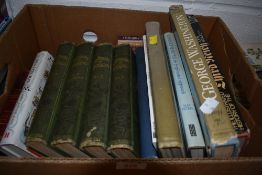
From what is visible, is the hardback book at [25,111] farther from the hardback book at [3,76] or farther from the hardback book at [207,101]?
the hardback book at [207,101]

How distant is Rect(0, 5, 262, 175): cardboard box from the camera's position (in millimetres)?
441

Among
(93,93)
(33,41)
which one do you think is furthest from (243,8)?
(33,41)

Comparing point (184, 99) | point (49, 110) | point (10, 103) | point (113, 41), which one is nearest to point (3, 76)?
point (10, 103)

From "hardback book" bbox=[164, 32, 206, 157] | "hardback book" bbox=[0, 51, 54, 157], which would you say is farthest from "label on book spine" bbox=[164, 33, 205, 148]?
"hardback book" bbox=[0, 51, 54, 157]

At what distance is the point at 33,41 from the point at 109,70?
1.04 ft

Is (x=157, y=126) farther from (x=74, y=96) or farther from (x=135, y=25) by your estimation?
(x=135, y=25)

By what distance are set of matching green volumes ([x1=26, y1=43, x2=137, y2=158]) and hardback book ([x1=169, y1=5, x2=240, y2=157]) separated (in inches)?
5.7

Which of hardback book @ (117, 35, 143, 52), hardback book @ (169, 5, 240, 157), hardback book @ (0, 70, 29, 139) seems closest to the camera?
hardback book @ (169, 5, 240, 157)

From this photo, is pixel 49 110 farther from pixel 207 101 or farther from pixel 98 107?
pixel 207 101

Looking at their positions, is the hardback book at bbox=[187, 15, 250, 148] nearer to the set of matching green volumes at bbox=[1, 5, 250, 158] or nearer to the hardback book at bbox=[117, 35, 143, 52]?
the set of matching green volumes at bbox=[1, 5, 250, 158]

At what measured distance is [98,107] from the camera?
54 centimetres

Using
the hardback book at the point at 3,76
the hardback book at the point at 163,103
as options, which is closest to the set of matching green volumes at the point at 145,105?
the hardback book at the point at 163,103

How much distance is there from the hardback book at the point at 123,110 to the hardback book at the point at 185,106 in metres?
0.10

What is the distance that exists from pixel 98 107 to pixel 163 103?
143 mm
